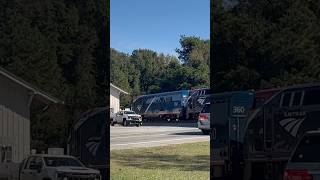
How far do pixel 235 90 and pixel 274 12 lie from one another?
169 centimetres

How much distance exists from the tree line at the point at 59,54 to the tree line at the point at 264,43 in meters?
2.60

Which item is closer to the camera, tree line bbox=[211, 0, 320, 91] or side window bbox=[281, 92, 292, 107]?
side window bbox=[281, 92, 292, 107]

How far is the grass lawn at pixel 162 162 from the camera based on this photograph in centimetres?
1228

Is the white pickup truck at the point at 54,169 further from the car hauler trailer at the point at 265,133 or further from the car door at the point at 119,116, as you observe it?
the car hauler trailer at the point at 265,133

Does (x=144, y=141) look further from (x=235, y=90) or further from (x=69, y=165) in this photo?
(x=235, y=90)

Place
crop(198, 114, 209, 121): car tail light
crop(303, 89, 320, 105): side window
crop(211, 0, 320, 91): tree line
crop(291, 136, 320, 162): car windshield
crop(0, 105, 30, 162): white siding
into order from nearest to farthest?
1. crop(291, 136, 320, 162): car windshield
2. crop(303, 89, 320, 105): side window
3. crop(211, 0, 320, 91): tree line
4. crop(198, 114, 209, 121): car tail light
5. crop(0, 105, 30, 162): white siding

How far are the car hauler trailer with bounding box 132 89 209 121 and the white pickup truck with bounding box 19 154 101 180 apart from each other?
2.03 m

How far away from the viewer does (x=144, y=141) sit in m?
13.1

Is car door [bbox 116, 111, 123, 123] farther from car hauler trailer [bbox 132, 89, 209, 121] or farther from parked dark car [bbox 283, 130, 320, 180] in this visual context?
parked dark car [bbox 283, 130, 320, 180]

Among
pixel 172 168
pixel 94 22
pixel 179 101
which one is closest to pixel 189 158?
pixel 172 168

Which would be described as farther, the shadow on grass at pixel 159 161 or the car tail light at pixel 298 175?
the shadow on grass at pixel 159 161

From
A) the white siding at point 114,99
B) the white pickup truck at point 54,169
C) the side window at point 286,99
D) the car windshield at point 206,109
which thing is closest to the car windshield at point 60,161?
the white pickup truck at point 54,169

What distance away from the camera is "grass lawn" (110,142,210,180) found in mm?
12281

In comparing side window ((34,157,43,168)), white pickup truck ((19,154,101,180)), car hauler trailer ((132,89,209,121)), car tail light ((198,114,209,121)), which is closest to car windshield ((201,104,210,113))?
car tail light ((198,114,209,121))
